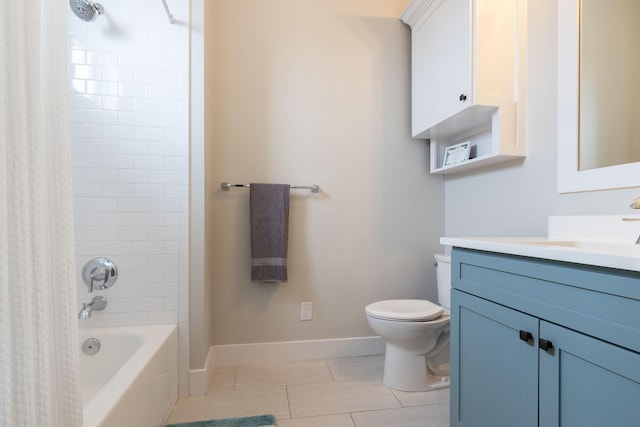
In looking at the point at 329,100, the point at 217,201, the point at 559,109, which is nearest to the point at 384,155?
the point at 329,100

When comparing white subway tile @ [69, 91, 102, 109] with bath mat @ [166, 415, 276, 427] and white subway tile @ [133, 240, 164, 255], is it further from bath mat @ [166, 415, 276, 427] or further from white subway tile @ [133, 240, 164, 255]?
bath mat @ [166, 415, 276, 427]

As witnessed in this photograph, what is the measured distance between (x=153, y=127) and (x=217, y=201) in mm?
541

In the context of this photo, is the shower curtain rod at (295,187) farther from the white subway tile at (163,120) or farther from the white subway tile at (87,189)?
the white subway tile at (87,189)

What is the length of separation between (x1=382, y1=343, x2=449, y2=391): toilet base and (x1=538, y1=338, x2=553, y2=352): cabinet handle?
3.04 ft

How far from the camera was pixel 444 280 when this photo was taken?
187cm

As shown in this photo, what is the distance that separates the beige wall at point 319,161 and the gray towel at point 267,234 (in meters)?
0.10

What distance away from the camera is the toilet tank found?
6.00 ft

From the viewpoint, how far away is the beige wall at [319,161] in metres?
1.93

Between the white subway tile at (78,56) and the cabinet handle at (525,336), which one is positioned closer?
the cabinet handle at (525,336)

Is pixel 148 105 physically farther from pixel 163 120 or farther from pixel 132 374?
pixel 132 374

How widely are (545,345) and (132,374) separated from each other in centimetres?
129

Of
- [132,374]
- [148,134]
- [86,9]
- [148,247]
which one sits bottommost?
[132,374]

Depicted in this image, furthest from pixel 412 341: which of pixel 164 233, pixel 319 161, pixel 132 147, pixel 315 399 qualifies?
pixel 132 147

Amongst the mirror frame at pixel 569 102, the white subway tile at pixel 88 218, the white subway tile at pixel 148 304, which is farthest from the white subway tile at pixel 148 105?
the mirror frame at pixel 569 102
